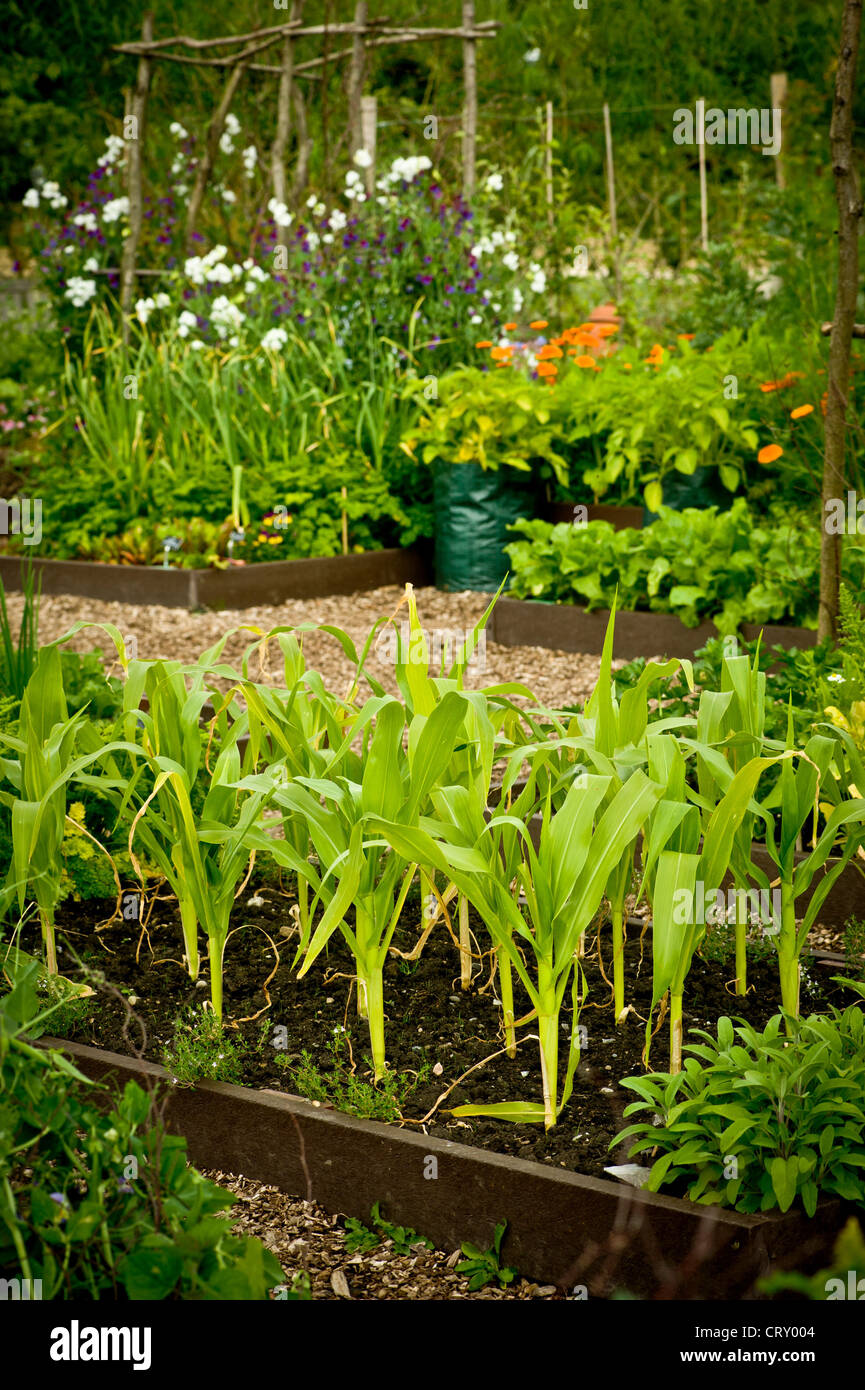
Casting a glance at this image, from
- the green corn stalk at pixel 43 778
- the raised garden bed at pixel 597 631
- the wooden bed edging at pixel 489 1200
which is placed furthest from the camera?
the raised garden bed at pixel 597 631

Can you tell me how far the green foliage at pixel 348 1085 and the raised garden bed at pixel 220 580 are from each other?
13.4 ft

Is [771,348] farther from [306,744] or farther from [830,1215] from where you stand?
[830,1215]

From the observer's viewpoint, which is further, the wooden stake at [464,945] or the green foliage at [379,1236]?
the wooden stake at [464,945]

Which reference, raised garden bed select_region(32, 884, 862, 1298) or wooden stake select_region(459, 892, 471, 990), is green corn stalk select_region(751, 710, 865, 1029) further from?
wooden stake select_region(459, 892, 471, 990)

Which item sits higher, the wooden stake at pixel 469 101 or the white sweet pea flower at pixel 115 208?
the wooden stake at pixel 469 101

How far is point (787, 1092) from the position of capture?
1.82 m

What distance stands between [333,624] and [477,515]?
899 millimetres

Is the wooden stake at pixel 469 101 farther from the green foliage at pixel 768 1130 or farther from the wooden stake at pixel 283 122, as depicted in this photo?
the green foliage at pixel 768 1130

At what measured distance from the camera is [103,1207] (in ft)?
4.57

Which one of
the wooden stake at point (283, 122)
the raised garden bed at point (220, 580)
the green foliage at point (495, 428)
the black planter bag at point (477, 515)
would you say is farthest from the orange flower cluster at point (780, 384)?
the wooden stake at point (283, 122)

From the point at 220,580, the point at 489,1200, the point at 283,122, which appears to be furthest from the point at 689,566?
the point at 283,122

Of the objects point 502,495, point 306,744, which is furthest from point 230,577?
point 306,744

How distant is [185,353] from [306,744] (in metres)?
5.31

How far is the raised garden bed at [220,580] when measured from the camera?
6.19 m
